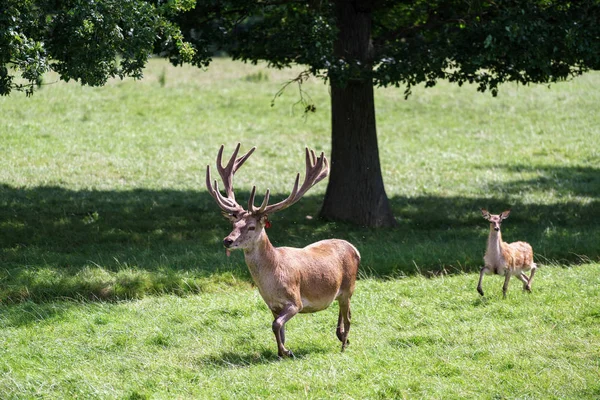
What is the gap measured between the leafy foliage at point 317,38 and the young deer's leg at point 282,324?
5.77 metres

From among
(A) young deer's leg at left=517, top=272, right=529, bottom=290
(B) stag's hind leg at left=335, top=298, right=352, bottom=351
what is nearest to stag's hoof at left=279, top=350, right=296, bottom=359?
(B) stag's hind leg at left=335, top=298, right=352, bottom=351

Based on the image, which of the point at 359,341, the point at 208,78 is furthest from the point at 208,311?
the point at 208,78

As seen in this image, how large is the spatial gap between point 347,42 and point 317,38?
57.7 inches

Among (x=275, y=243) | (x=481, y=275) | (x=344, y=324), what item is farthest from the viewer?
(x=275, y=243)

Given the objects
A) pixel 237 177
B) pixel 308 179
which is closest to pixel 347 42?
pixel 237 177

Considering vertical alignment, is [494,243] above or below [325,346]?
above

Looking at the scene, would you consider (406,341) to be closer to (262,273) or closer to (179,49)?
(262,273)

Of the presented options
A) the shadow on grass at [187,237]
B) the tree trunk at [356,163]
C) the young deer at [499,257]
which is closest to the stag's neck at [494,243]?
the young deer at [499,257]

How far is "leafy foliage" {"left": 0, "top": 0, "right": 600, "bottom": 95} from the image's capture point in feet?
41.7

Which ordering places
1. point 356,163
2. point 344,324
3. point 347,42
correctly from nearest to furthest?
point 344,324, point 347,42, point 356,163

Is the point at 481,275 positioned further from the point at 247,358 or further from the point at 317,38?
the point at 317,38

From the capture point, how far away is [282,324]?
848cm

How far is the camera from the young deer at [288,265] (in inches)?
337

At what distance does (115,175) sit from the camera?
2186 centimetres
